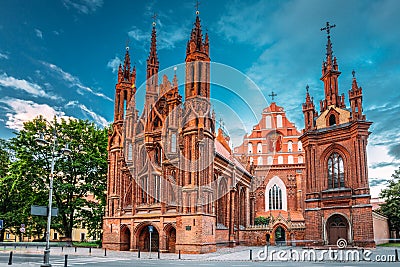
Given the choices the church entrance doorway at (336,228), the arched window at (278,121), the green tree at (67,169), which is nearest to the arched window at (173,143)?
the green tree at (67,169)

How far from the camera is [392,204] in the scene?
46812 millimetres

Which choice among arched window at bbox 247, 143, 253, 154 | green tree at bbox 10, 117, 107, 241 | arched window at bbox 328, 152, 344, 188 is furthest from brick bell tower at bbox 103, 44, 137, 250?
arched window at bbox 247, 143, 253, 154

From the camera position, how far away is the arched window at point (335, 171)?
133 feet

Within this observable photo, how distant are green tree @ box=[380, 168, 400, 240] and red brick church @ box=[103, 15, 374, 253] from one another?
11428 millimetres

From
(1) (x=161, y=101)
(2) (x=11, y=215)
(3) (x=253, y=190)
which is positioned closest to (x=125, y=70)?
(1) (x=161, y=101)

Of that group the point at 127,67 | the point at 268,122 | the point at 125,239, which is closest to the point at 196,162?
the point at 125,239

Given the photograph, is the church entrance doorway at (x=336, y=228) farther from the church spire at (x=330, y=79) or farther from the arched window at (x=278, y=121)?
the arched window at (x=278, y=121)

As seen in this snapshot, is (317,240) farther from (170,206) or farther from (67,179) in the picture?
(67,179)

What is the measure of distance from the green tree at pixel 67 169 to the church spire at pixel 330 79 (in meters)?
26.8

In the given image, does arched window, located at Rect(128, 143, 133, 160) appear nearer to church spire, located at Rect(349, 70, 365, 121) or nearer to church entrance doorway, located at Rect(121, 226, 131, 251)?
church entrance doorway, located at Rect(121, 226, 131, 251)

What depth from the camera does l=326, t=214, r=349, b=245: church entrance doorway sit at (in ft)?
127

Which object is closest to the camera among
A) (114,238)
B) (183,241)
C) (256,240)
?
(183,241)

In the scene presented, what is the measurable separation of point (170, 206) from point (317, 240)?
16742 mm

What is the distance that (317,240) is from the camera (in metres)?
39.2
